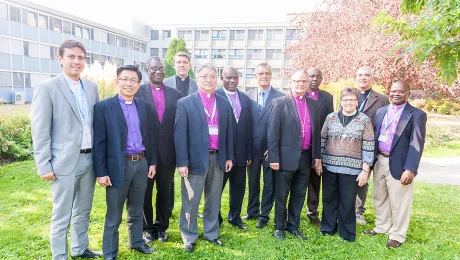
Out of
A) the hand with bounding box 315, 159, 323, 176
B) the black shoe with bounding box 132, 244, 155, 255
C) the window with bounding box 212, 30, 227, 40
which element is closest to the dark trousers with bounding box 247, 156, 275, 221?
the hand with bounding box 315, 159, 323, 176

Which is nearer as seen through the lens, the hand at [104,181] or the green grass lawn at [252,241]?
the hand at [104,181]

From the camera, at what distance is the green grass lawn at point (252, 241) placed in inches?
157

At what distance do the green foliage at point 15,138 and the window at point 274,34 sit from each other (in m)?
38.6

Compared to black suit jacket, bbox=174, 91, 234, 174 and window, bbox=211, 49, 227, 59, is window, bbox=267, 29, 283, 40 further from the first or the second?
black suit jacket, bbox=174, 91, 234, 174

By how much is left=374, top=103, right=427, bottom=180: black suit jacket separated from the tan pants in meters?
Result: 0.15

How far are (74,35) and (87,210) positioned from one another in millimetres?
32257

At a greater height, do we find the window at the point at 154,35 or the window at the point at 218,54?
the window at the point at 154,35

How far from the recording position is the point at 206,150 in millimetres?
3961

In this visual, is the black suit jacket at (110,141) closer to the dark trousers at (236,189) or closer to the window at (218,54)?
the dark trousers at (236,189)

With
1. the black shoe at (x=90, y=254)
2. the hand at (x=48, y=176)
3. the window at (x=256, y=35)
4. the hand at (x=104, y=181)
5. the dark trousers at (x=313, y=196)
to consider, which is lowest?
the black shoe at (x=90, y=254)

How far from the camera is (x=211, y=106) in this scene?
13.6ft

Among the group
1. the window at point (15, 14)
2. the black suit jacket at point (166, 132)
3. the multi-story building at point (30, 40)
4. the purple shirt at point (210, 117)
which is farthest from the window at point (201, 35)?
the purple shirt at point (210, 117)

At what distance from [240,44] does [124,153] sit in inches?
1737

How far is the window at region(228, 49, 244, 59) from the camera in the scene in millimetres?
45791
